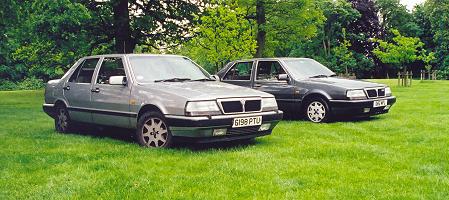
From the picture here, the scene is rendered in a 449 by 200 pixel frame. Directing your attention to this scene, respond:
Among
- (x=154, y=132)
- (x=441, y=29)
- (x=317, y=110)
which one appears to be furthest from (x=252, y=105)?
(x=441, y=29)

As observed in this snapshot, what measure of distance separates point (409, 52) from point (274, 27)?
875cm

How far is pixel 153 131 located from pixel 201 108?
1029mm

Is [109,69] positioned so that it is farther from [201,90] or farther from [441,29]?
[441,29]

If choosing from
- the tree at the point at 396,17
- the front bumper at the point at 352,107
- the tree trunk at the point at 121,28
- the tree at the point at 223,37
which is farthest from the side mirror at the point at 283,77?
the tree at the point at 396,17

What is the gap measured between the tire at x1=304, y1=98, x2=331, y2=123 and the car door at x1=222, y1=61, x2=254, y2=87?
1.64 meters

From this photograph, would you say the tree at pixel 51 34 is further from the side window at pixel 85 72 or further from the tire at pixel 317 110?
the tire at pixel 317 110

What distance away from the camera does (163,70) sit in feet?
27.6

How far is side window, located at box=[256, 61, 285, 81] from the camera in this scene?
38.2 feet

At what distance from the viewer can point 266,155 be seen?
22.1 feet

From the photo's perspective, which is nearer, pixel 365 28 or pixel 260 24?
pixel 260 24

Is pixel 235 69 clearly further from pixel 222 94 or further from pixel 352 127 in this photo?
pixel 222 94

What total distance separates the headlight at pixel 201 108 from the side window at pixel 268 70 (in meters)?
4.68

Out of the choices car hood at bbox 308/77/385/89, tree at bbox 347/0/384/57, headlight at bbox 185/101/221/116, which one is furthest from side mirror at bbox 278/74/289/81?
tree at bbox 347/0/384/57

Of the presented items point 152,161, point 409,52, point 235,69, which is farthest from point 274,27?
point 152,161
